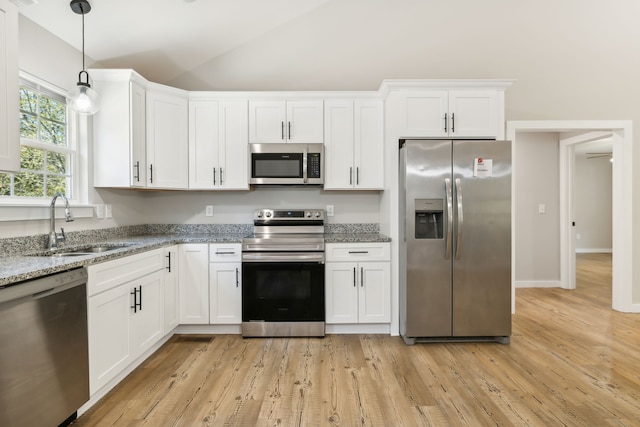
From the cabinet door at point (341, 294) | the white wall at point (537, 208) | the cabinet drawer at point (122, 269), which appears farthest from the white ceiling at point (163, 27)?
the white wall at point (537, 208)

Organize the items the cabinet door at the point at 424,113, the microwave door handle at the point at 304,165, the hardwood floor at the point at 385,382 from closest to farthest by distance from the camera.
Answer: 1. the hardwood floor at the point at 385,382
2. the cabinet door at the point at 424,113
3. the microwave door handle at the point at 304,165

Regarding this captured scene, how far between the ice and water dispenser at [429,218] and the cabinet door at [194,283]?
188 centimetres

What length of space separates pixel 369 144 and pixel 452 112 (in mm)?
778

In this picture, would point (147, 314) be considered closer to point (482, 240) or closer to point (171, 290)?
point (171, 290)

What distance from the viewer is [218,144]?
3205 mm

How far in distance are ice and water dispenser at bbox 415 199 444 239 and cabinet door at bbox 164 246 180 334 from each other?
2101mm

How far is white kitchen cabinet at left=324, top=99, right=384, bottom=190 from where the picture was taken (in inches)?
125

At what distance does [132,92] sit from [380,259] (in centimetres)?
258

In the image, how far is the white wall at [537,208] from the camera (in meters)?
4.61

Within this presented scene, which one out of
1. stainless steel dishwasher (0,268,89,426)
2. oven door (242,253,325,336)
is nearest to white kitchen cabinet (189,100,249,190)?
oven door (242,253,325,336)

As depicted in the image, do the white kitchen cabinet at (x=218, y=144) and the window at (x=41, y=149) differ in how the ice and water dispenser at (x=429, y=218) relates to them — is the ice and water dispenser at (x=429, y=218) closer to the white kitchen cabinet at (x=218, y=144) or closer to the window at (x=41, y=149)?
the white kitchen cabinet at (x=218, y=144)

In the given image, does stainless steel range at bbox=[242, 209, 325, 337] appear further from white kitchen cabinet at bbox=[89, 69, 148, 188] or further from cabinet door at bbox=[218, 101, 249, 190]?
white kitchen cabinet at bbox=[89, 69, 148, 188]

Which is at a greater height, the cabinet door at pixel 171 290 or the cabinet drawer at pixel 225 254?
the cabinet drawer at pixel 225 254

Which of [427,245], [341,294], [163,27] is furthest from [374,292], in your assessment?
[163,27]
